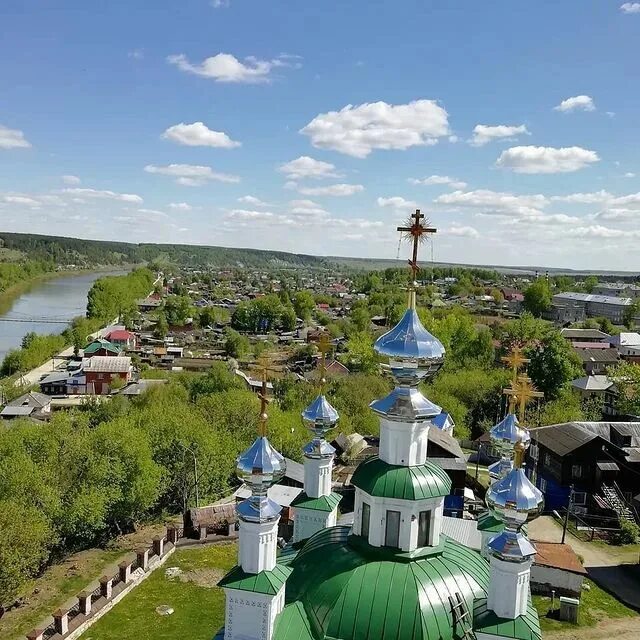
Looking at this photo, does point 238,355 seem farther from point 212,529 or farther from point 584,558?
point 584,558

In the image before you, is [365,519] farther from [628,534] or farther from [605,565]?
[628,534]

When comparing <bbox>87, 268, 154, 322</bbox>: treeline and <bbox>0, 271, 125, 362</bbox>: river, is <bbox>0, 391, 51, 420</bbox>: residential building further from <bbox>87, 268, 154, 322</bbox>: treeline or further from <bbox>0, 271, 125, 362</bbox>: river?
<bbox>87, 268, 154, 322</bbox>: treeline

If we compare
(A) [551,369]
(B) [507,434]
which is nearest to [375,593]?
(B) [507,434]

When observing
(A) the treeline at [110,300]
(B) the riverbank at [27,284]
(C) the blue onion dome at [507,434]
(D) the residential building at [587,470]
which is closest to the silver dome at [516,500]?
(C) the blue onion dome at [507,434]

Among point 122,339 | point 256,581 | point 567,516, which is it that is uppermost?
point 256,581

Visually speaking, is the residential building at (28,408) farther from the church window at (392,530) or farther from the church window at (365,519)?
the church window at (392,530)

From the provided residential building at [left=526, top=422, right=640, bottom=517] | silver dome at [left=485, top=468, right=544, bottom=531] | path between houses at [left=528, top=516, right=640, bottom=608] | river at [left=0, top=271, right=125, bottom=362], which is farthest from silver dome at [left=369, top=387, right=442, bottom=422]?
river at [left=0, top=271, right=125, bottom=362]
